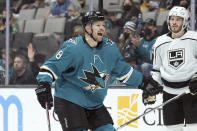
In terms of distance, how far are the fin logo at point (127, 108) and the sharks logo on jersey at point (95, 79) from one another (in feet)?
5.73

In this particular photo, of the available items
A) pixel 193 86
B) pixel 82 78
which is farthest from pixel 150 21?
pixel 82 78

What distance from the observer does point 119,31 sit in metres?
Result: 5.30

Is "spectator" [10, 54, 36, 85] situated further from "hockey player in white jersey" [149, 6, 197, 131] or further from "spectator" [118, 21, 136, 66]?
"hockey player in white jersey" [149, 6, 197, 131]

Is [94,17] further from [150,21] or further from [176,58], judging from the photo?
[150,21]

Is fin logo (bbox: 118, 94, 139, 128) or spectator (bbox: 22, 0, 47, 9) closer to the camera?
fin logo (bbox: 118, 94, 139, 128)

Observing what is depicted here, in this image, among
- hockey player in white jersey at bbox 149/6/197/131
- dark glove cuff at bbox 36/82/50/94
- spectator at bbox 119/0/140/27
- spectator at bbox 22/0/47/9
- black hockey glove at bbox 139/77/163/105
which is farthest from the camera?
spectator at bbox 22/0/47/9

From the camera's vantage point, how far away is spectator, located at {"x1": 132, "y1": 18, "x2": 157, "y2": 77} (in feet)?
16.8

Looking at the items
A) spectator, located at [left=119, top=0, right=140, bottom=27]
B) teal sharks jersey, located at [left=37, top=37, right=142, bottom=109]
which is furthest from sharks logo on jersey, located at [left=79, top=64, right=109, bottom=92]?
spectator, located at [left=119, top=0, right=140, bottom=27]

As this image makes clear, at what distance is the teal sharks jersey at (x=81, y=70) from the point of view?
3414mm

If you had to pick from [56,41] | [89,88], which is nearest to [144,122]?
[56,41]

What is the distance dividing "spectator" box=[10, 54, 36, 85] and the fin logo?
988mm

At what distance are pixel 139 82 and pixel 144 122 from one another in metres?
1.55

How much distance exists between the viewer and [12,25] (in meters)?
5.81

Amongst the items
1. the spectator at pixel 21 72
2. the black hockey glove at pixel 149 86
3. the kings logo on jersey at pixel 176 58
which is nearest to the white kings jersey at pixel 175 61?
the kings logo on jersey at pixel 176 58
